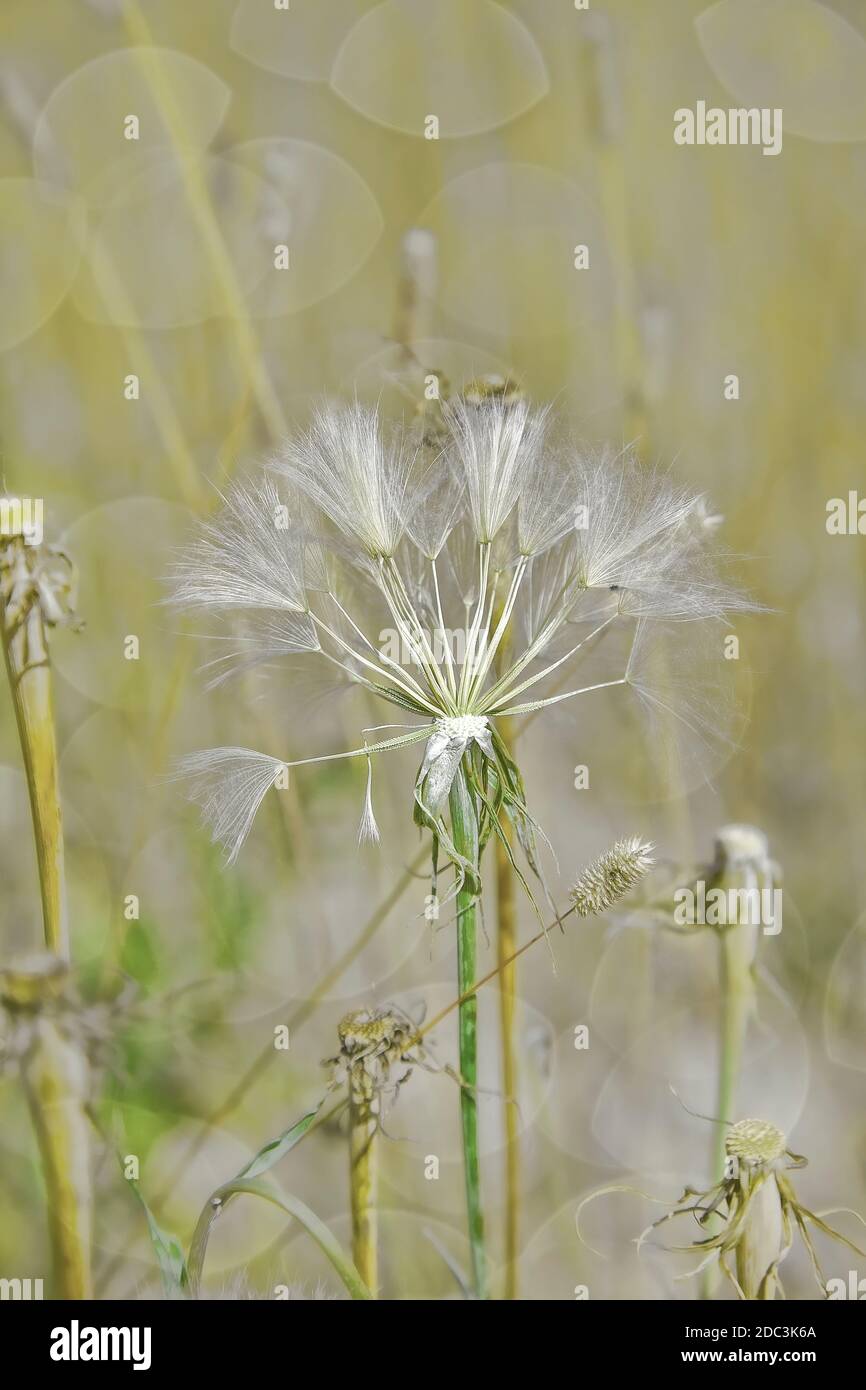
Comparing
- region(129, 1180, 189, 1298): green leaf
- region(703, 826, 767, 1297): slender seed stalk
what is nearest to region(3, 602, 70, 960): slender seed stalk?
region(129, 1180, 189, 1298): green leaf

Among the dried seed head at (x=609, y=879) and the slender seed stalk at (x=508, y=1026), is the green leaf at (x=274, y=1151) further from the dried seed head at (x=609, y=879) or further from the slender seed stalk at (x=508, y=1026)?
the dried seed head at (x=609, y=879)

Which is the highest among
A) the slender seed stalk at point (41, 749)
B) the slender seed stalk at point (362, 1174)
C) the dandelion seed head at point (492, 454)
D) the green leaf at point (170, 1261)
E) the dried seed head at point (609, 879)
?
the dandelion seed head at point (492, 454)

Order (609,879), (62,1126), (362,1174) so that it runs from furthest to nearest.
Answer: (62,1126), (362,1174), (609,879)

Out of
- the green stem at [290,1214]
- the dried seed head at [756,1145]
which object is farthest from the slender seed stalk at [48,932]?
the dried seed head at [756,1145]

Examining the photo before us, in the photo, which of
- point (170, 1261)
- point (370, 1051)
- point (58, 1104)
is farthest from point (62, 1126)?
point (370, 1051)

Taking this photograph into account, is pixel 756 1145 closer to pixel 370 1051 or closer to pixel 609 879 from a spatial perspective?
pixel 609 879

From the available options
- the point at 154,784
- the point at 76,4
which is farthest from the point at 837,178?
the point at 154,784

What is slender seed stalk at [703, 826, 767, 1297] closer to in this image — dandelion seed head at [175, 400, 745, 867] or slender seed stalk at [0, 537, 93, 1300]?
dandelion seed head at [175, 400, 745, 867]
